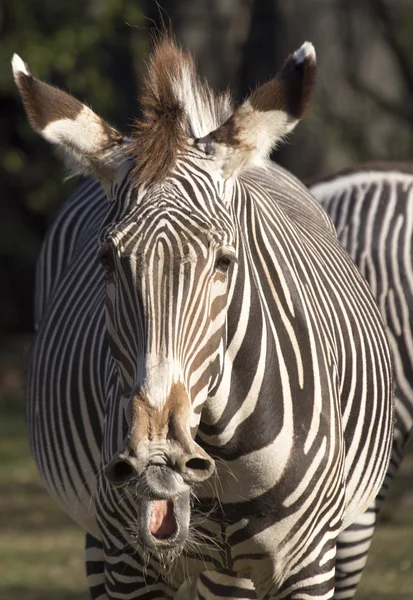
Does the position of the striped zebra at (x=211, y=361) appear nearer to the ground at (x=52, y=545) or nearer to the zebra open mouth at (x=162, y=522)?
the zebra open mouth at (x=162, y=522)

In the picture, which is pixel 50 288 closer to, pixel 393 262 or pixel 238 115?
pixel 393 262

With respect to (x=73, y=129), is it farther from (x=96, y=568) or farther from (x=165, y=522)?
(x=96, y=568)

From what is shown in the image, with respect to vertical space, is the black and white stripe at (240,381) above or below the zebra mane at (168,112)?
below

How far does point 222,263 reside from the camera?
354 cm

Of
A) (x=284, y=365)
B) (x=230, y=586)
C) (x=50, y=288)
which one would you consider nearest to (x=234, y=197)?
(x=284, y=365)

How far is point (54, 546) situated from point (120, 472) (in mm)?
6685

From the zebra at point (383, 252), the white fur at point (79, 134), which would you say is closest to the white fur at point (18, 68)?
the white fur at point (79, 134)

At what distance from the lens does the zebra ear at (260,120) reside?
3756 mm

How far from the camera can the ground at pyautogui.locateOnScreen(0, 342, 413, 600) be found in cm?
811

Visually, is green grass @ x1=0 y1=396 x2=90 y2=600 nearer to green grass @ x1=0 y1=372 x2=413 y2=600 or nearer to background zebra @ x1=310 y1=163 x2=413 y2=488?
green grass @ x1=0 y1=372 x2=413 y2=600

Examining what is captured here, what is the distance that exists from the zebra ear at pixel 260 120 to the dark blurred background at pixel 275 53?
8.65 m

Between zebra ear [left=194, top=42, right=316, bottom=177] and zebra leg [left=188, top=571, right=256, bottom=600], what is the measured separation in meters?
1.51

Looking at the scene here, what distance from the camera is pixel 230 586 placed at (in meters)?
4.32

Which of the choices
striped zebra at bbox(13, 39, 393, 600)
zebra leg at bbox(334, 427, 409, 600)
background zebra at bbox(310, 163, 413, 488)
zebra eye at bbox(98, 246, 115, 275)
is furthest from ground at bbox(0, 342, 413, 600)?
zebra eye at bbox(98, 246, 115, 275)
